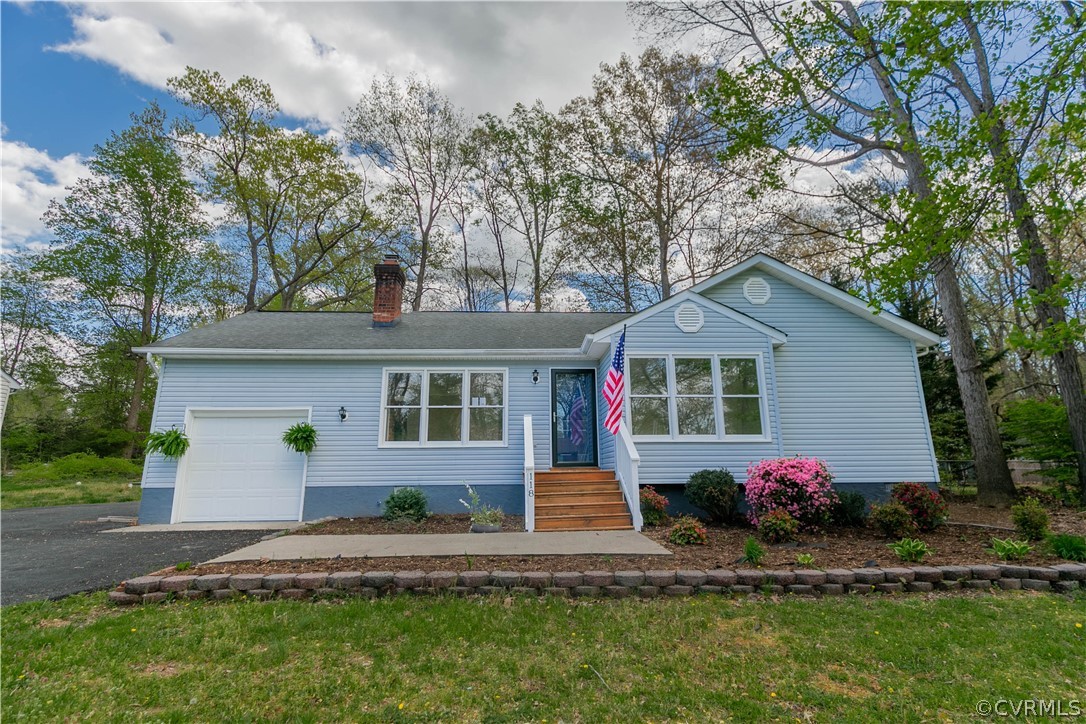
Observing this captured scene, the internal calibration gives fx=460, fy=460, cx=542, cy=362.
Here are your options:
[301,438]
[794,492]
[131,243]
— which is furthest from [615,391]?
Answer: [131,243]

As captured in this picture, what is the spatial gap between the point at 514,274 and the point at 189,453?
597 inches

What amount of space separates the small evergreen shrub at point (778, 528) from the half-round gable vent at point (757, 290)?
5.06m

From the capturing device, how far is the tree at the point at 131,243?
18188mm

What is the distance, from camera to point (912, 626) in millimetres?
3934

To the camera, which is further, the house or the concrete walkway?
the house

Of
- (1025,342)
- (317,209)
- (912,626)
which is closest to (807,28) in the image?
(1025,342)

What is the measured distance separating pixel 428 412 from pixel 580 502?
3.67 m

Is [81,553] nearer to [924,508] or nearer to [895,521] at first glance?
[895,521]

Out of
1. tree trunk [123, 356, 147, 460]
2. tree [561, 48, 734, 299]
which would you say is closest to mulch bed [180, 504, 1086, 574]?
tree [561, 48, 734, 299]

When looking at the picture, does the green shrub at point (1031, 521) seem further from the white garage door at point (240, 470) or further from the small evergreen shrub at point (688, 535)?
the white garage door at point (240, 470)

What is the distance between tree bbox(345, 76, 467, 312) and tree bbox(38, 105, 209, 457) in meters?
7.91

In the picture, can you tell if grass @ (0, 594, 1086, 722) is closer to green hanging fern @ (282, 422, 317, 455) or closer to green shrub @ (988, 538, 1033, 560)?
green shrub @ (988, 538, 1033, 560)

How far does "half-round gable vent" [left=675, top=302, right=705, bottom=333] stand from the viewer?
29.7 feet

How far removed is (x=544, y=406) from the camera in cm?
971
